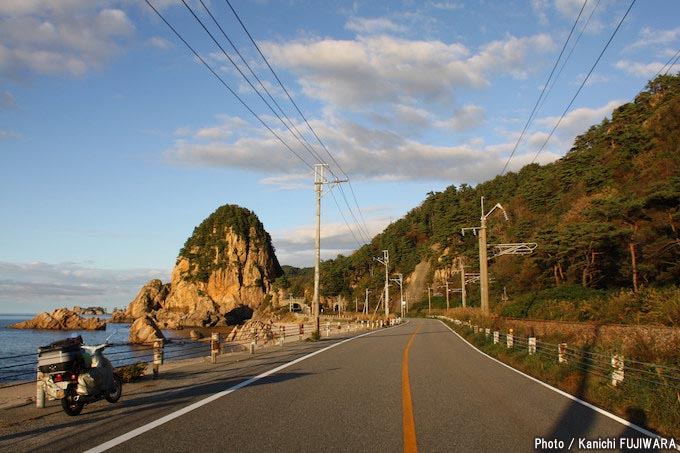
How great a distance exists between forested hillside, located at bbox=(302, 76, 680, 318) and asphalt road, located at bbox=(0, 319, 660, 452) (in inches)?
1357

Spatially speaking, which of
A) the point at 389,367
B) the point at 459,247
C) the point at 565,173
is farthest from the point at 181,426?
the point at 459,247

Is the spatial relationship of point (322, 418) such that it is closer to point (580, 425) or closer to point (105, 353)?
point (580, 425)

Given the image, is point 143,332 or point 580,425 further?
point 143,332

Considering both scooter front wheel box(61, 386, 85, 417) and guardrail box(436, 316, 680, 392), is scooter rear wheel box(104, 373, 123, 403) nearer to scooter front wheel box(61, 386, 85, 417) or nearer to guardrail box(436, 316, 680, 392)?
scooter front wheel box(61, 386, 85, 417)

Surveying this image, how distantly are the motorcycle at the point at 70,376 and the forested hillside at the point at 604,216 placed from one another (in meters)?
40.2

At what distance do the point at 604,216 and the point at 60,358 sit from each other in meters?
49.6

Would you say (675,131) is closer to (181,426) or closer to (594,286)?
(594,286)

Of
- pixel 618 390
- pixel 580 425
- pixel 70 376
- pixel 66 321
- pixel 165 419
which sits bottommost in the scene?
pixel 66 321

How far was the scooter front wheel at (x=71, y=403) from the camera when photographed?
8.34m

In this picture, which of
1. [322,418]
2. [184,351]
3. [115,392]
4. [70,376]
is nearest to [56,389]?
[70,376]

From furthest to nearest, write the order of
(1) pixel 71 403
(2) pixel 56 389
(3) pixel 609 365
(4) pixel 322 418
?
1. (3) pixel 609 365
2. (1) pixel 71 403
3. (2) pixel 56 389
4. (4) pixel 322 418

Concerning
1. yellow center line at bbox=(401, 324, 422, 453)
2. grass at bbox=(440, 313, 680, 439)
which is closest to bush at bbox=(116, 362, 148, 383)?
yellow center line at bbox=(401, 324, 422, 453)

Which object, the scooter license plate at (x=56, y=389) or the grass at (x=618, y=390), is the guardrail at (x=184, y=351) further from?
the grass at (x=618, y=390)

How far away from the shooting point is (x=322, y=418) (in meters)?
8.02
